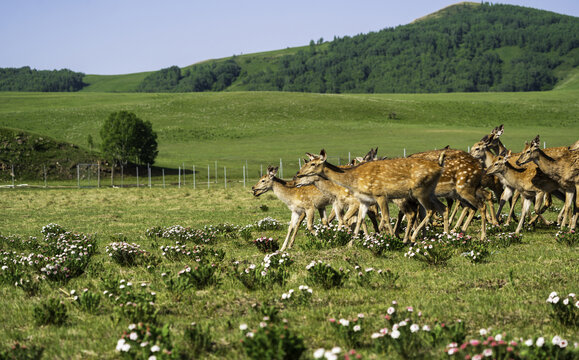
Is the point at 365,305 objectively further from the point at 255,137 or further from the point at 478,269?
the point at 255,137

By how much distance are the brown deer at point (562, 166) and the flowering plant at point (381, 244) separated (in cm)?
478

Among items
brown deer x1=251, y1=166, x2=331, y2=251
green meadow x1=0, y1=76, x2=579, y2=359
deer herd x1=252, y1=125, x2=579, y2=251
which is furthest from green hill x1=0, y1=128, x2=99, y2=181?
deer herd x1=252, y1=125, x2=579, y2=251

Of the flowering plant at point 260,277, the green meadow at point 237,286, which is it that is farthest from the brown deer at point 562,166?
the flowering plant at point 260,277

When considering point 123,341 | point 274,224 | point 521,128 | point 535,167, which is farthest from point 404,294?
point 521,128

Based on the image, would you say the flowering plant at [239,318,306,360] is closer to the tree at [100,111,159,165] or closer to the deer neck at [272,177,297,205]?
the deer neck at [272,177,297,205]

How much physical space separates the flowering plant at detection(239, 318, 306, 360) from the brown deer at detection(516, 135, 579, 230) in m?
10.6

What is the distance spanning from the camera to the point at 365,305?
7594 millimetres

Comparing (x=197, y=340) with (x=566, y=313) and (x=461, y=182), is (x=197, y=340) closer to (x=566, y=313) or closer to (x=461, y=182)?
(x=566, y=313)

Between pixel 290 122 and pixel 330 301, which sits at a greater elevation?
pixel 290 122

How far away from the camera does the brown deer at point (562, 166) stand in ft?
45.2

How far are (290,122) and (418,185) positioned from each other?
313 ft

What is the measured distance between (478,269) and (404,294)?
2.22 m

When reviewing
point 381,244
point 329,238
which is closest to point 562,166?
point 381,244

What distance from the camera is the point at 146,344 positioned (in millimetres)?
5441
